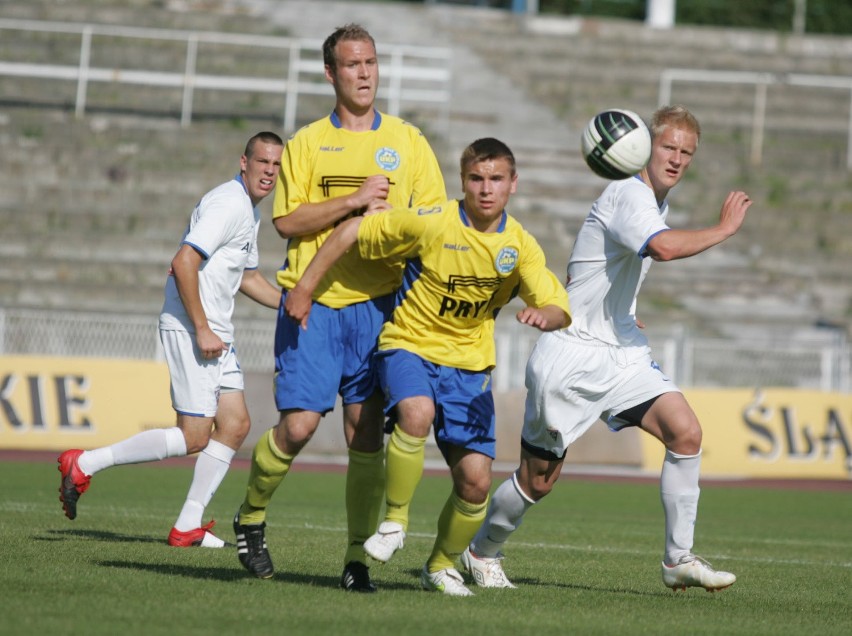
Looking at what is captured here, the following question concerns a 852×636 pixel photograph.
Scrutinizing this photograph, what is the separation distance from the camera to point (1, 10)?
2914 cm

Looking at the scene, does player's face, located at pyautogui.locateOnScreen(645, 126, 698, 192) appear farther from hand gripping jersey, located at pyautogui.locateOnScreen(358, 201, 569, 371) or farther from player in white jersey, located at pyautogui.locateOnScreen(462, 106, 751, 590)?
hand gripping jersey, located at pyautogui.locateOnScreen(358, 201, 569, 371)

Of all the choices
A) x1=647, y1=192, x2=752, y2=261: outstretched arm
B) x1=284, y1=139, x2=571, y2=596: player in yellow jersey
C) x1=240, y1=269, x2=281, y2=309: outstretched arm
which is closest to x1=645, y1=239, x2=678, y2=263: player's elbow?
x1=647, y1=192, x2=752, y2=261: outstretched arm

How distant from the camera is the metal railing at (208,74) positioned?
25719 millimetres

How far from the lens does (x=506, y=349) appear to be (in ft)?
58.6

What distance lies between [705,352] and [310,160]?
42.1 feet

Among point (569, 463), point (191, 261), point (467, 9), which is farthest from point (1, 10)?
point (191, 261)

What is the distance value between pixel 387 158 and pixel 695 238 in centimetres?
156

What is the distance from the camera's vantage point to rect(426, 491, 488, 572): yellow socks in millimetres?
6574

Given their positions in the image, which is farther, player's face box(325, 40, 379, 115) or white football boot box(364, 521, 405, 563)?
player's face box(325, 40, 379, 115)

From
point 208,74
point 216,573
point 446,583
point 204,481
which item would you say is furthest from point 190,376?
point 208,74

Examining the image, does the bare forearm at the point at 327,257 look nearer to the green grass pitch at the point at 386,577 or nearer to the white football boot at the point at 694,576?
the green grass pitch at the point at 386,577

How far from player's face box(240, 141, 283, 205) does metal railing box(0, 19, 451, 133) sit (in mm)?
16655

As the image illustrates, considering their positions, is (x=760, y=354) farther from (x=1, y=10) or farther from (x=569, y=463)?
(x=1, y=10)

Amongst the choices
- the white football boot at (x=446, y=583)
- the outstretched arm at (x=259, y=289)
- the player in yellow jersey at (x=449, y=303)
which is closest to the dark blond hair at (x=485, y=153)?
the player in yellow jersey at (x=449, y=303)
